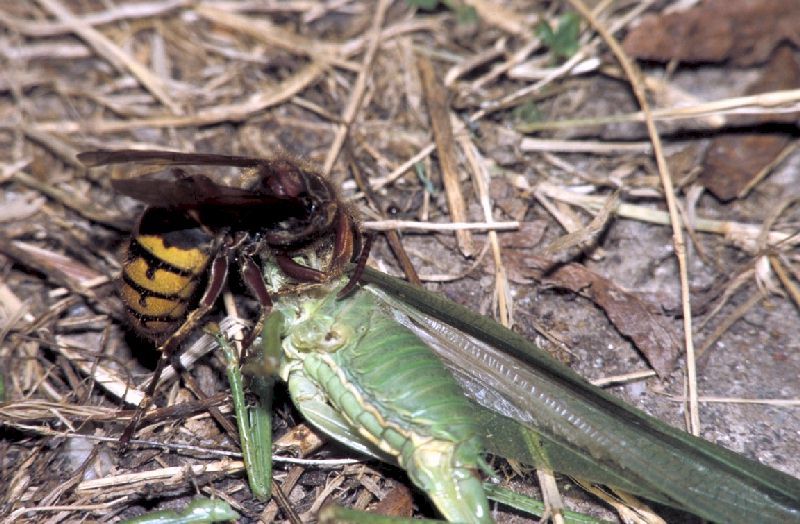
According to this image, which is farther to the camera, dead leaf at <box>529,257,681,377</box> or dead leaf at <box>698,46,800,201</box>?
dead leaf at <box>698,46,800,201</box>

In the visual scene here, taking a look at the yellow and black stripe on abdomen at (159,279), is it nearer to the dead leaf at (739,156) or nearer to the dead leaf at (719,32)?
the dead leaf at (739,156)

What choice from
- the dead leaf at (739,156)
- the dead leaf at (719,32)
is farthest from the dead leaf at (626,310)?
the dead leaf at (719,32)

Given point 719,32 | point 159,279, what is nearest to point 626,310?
point 719,32

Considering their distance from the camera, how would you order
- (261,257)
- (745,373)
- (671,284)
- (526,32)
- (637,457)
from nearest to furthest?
(637,457) → (261,257) → (745,373) → (671,284) → (526,32)

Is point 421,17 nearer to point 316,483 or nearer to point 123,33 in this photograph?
point 123,33

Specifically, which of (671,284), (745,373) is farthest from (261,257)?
(745,373)

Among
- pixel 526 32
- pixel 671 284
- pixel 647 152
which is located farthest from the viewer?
pixel 526 32

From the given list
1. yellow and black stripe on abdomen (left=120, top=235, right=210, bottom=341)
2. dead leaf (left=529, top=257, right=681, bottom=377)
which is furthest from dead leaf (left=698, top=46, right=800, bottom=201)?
yellow and black stripe on abdomen (left=120, top=235, right=210, bottom=341)

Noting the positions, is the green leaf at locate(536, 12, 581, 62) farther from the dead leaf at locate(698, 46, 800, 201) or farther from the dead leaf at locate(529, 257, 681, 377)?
the dead leaf at locate(529, 257, 681, 377)
